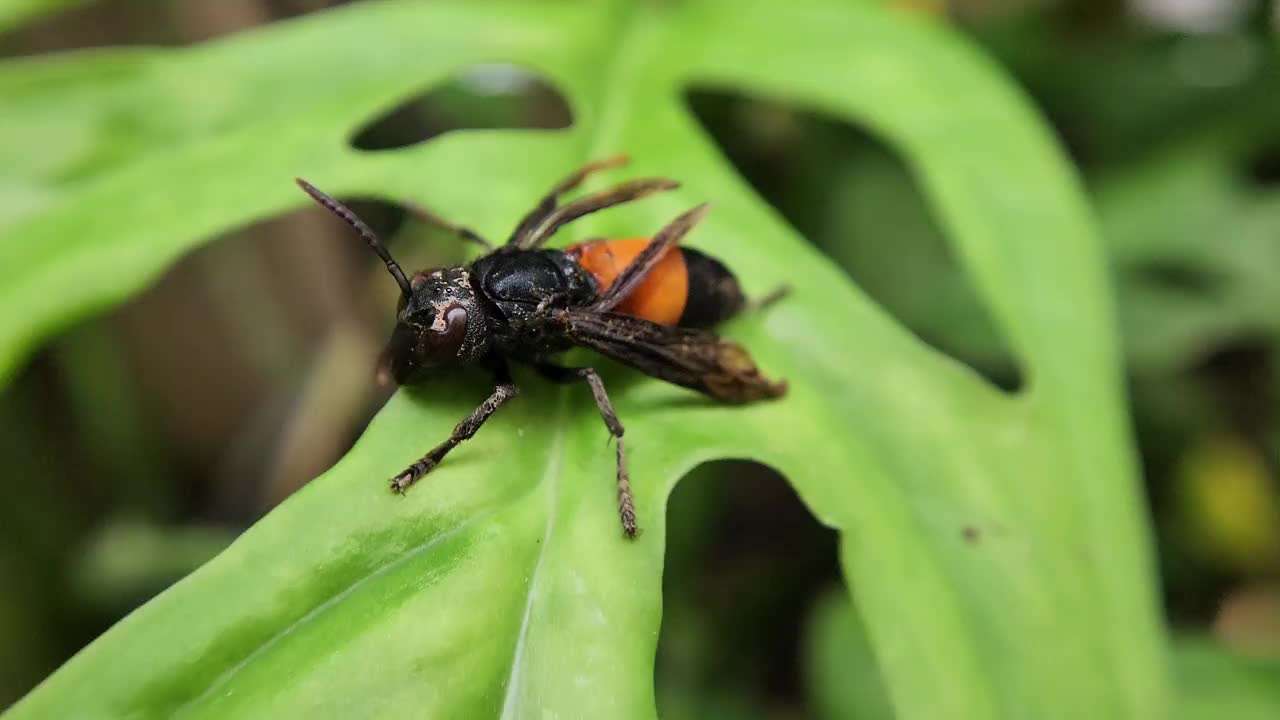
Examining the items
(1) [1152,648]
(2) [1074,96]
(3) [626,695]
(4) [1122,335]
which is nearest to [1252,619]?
(4) [1122,335]

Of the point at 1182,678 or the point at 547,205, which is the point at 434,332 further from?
the point at 1182,678

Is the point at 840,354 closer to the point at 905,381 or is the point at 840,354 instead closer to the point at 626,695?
the point at 905,381

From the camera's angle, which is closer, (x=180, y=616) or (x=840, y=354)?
(x=180, y=616)

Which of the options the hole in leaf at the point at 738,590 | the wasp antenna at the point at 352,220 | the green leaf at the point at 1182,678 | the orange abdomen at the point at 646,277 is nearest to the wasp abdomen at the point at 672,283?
the orange abdomen at the point at 646,277

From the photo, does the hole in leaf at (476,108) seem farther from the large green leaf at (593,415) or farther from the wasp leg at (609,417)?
the wasp leg at (609,417)

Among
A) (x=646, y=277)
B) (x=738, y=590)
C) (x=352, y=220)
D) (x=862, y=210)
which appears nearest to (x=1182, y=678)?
(x=738, y=590)
